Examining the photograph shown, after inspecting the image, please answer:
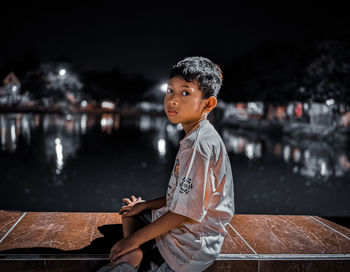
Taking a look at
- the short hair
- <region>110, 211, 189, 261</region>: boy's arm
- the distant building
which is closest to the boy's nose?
the short hair

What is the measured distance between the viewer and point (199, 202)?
5.34 ft

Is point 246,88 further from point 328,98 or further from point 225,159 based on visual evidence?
point 225,159

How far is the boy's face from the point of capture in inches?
72.1

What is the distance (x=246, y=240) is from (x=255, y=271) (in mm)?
375

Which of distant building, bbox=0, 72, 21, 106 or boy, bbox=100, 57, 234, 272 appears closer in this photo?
boy, bbox=100, 57, 234, 272

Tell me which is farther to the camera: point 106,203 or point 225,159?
point 106,203

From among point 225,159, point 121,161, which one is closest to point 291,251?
point 225,159

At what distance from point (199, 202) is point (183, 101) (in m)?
0.60

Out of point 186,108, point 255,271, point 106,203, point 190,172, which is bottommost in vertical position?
point 106,203

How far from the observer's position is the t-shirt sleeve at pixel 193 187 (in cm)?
162

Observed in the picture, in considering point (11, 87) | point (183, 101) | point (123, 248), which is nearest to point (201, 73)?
point (183, 101)

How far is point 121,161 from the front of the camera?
388 inches

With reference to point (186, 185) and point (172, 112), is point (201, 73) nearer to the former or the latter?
point (172, 112)

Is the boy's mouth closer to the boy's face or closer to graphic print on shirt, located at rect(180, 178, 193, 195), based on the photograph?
the boy's face
